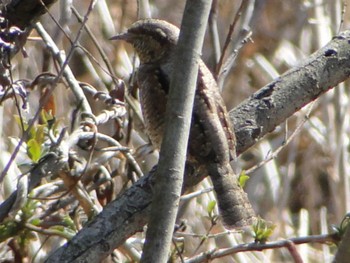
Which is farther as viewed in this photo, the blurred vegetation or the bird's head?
the blurred vegetation

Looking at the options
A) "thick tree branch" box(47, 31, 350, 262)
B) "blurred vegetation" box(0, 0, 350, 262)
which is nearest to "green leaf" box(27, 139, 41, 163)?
"thick tree branch" box(47, 31, 350, 262)

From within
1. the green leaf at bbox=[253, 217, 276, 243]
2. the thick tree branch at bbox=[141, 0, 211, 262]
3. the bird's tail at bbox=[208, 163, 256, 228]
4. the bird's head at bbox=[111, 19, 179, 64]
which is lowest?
the green leaf at bbox=[253, 217, 276, 243]

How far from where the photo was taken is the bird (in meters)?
2.54

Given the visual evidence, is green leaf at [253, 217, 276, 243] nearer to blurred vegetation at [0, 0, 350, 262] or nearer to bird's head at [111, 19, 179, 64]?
bird's head at [111, 19, 179, 64]

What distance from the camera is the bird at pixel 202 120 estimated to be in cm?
254

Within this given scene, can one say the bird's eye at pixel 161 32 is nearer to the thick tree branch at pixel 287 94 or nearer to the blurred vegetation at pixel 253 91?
the thick tree branch at pixel 287 94

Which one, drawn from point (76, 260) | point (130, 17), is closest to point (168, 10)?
point (130, 17)

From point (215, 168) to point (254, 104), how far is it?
0.25 m

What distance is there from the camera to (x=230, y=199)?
2.53 m

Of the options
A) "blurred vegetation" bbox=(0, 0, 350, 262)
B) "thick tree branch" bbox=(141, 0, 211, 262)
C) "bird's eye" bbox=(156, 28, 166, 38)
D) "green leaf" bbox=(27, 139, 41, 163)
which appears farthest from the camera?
"blurred vegetation" bbox=(0, 0, 350, 262)

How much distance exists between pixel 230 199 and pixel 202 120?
0.30 m

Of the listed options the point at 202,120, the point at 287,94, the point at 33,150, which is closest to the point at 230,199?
the point at 202,120

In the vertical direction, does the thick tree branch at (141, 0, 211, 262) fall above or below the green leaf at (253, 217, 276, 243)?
above

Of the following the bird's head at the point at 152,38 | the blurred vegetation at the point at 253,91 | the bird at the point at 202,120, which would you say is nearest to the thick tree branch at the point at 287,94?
the bird at the point at 202,120
